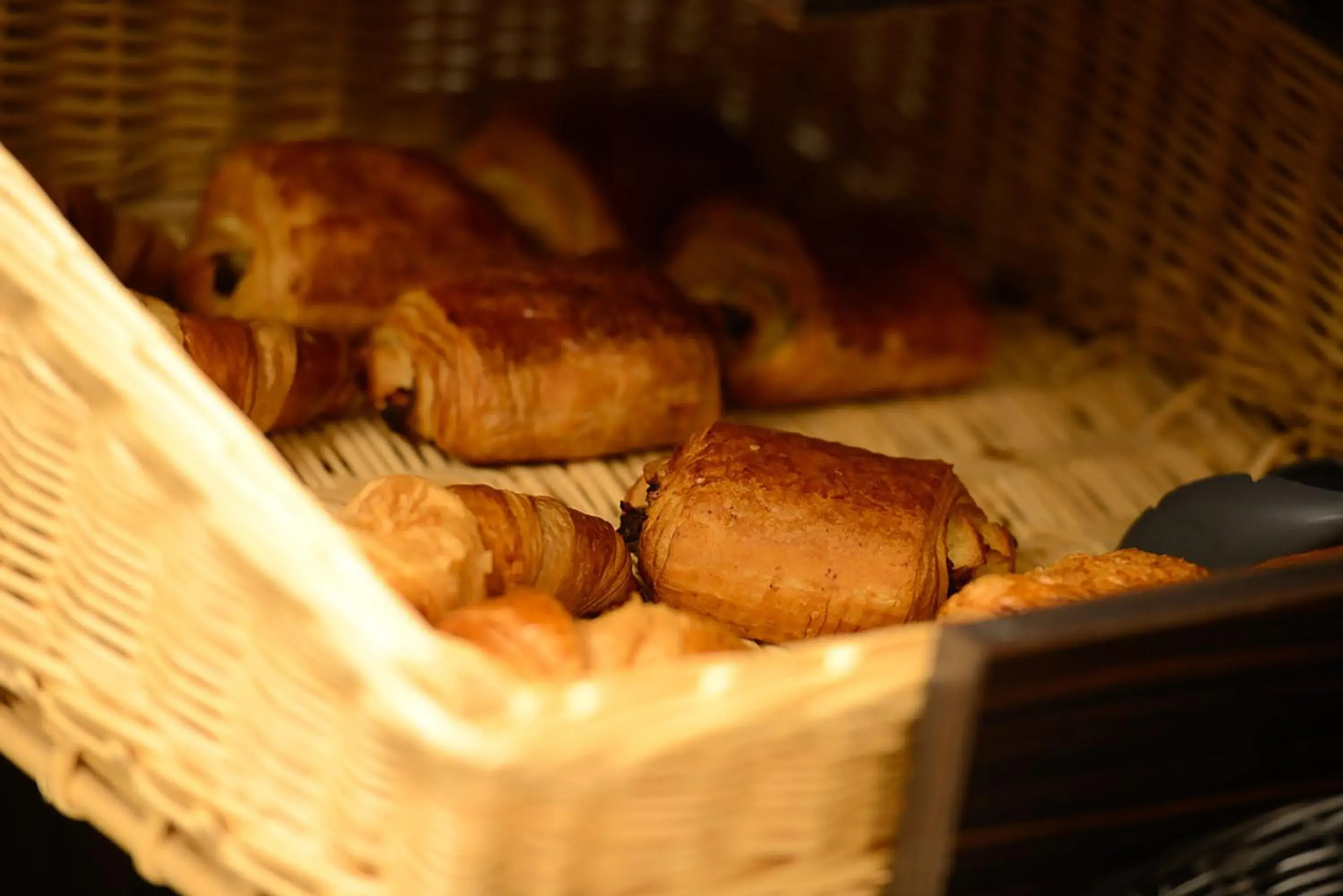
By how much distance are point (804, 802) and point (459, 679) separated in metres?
0.19

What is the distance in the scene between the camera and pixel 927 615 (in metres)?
1.00

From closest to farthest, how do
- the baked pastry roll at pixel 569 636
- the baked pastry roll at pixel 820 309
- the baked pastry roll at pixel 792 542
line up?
the baked pastry roll at pixel 569 636
the baked pastry roll at pixel 792 542
the baked pastry roll at pixel 820 309

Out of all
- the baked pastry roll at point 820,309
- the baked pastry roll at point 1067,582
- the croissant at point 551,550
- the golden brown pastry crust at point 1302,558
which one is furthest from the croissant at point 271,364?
the golden brown pastry crust at point 1302,558

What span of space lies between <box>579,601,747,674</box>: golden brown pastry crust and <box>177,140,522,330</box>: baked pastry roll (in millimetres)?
483

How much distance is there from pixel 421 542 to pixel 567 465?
1.24 feet

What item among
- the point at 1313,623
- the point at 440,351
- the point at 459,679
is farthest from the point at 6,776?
the point at 1313,623

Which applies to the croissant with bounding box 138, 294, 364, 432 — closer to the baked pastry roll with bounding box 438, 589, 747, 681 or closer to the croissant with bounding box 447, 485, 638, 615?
the croissant with bounding box 447, 485, 638, 615

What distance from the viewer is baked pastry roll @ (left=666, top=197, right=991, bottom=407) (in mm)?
1305

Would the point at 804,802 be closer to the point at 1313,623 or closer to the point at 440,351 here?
the point at 1313,623

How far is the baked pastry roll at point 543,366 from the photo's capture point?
3.73ft

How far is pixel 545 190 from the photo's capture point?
1.40m

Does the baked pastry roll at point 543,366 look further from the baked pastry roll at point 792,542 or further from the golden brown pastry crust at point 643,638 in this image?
the golden brown pastry crust at point 643,638

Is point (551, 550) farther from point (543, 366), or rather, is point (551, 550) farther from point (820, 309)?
point (820, 309)

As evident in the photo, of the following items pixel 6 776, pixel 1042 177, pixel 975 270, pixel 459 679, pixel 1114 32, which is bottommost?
pixel 6 776
